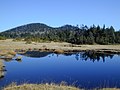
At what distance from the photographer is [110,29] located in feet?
487

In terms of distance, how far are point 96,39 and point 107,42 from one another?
649 centimetres

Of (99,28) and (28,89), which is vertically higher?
(99,28)

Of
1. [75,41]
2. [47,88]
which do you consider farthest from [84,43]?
[47,88]

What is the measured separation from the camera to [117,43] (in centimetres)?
13350

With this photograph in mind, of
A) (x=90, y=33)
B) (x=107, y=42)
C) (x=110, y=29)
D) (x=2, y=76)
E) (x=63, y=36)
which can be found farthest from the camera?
(x=63, y=36)

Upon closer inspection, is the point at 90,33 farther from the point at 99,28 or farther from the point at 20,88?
the point at 20,88

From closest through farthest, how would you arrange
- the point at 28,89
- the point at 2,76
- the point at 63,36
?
the point at 28,89 < the point at 2,76 < the point at 63,36

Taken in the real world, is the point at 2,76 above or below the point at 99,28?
below

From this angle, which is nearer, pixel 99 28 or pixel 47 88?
pixel 47 88

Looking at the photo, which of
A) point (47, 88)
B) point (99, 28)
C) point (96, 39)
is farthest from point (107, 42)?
point (47, 88)

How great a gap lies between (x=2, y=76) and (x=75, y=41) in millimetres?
105148

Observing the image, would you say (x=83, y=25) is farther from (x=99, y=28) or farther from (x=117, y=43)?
(x=117, y=43)

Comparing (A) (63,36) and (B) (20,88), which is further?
(A) (63,36)

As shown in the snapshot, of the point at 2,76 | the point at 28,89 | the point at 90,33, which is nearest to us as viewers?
the point at 28,89
